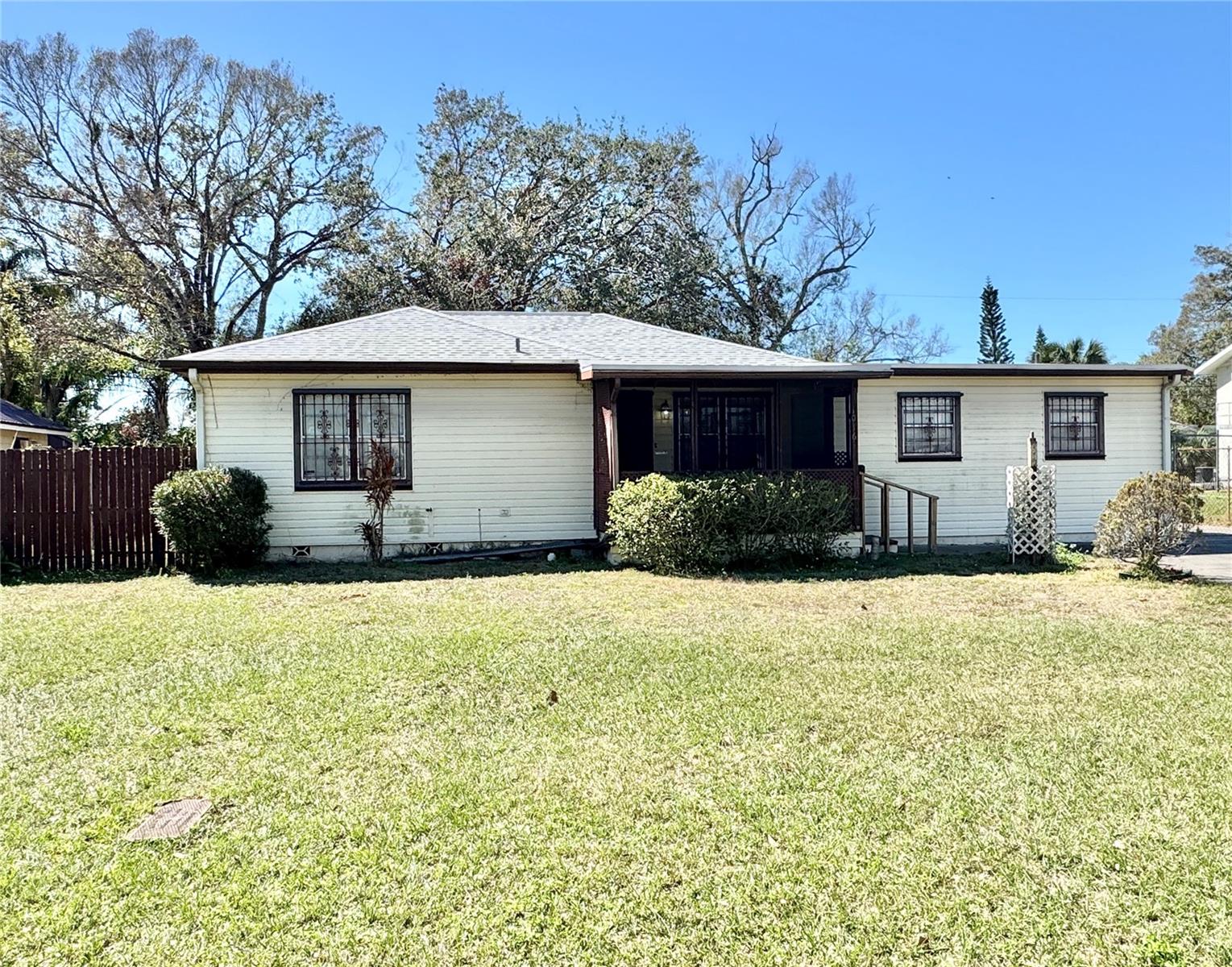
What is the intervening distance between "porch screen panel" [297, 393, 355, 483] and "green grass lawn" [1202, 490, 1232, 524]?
14394 mm

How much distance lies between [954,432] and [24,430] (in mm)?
21871

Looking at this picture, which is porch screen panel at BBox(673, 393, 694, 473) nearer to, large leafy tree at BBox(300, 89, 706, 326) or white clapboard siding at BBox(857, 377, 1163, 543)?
white clapboard siding at BBox(857, 377, 1163, 543)

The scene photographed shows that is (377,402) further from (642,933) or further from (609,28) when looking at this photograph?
(642,933)

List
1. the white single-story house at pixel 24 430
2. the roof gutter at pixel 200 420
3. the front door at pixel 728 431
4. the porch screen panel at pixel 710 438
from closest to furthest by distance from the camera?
the roof gutter at pixel 200 420, the front door at pixel 728 431, the porch screen panel at pixel 710 438, the white single-story house at pixel 24 430

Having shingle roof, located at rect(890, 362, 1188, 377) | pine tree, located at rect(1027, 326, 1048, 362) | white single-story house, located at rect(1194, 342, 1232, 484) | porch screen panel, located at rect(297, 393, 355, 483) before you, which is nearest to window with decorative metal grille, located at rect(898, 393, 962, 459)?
shingle roof, located at rect(890, 362, 1188, 377)

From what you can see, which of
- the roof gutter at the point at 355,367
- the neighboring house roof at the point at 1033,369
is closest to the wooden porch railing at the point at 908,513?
the neighboring house roof at the point at 1033,369

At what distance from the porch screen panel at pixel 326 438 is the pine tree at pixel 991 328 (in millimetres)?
39460

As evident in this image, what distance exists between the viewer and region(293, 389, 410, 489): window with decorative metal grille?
1063 cm

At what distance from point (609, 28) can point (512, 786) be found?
47.4 feet

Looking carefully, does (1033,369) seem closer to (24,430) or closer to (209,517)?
(209,517)

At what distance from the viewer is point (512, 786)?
3275 mm

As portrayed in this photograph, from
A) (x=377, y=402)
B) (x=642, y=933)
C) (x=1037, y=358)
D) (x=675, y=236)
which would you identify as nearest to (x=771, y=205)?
(x=675, y=236)

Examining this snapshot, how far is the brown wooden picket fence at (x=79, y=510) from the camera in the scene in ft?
32.9

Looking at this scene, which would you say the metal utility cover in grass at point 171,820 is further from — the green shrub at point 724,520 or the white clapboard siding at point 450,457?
the white clapboard siding at point 450,457
